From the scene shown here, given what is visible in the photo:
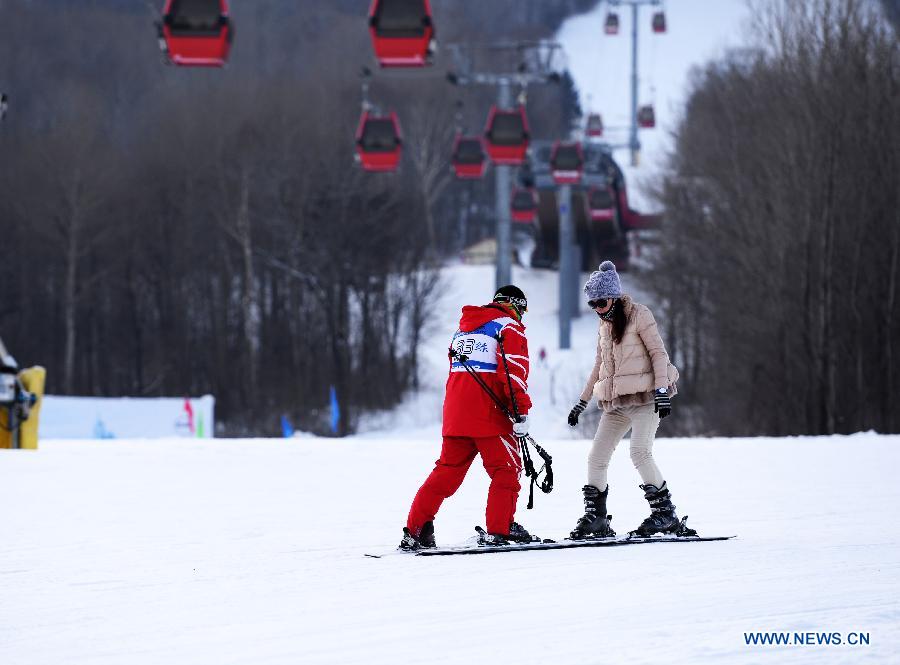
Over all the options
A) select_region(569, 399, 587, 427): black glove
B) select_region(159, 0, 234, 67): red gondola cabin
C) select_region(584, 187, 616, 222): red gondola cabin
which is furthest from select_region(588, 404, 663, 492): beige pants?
select_region(584, 187, 616, 222): red gondola cabin

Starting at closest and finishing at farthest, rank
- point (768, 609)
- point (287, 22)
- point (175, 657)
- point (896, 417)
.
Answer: point (175, 657)
point (768, 609)
point (896, 417)
point (287, 22)

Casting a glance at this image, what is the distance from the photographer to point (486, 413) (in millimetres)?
7496

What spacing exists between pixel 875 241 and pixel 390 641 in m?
21.0

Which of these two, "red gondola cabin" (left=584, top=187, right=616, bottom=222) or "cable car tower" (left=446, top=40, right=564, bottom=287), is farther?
"red gondola cabin" (left=584, top=187, right=616, bottom=222)

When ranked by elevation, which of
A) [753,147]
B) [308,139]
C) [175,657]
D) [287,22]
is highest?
[287,22]

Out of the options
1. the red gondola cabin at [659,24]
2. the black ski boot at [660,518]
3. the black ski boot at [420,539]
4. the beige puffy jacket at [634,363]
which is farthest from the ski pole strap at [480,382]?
the red gondola cabin at [659,24]

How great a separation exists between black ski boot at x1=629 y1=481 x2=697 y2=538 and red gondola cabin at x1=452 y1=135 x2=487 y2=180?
931 inches

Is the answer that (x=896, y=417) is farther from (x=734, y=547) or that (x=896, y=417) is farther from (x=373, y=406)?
(x=373, y=406)

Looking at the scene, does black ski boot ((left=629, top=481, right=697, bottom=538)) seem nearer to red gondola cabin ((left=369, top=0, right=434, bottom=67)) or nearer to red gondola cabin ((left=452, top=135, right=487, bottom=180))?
red gondola cabin ((left=369, top=0, right=434, bottom=67))

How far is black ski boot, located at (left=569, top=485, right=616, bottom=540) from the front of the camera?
8.09 meters

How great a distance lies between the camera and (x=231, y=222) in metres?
51.1

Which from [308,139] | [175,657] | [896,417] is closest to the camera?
[175,657]

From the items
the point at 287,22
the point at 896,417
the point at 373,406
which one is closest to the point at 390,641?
the point at 896,417

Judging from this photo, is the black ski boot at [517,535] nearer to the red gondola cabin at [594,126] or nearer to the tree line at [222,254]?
the tree line at [222,254]
